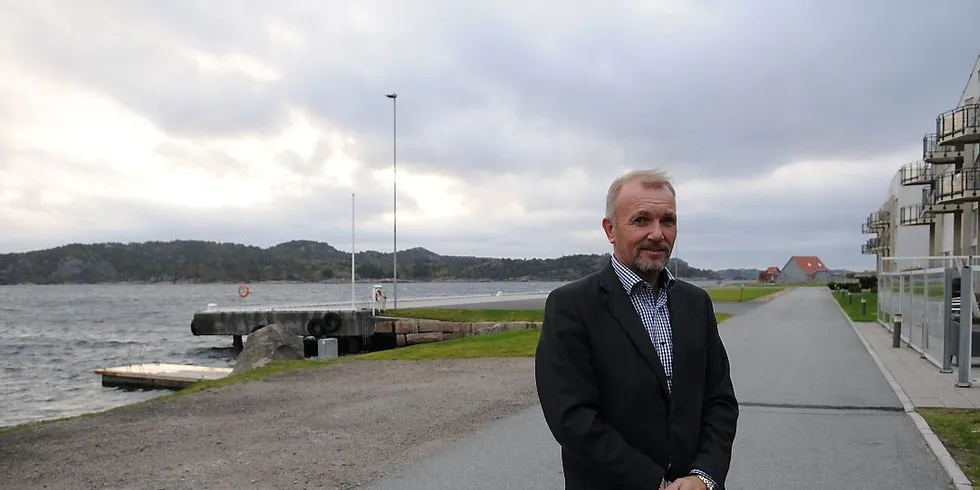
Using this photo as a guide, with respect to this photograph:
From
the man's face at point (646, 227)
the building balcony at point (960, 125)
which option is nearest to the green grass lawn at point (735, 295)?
the building balcony at point (960, 125)

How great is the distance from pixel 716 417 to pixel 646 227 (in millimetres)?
743

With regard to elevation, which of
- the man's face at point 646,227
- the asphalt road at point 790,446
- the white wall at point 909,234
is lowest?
the asphalt road at point 790,446

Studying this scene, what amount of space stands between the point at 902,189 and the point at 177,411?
76566 millimetres

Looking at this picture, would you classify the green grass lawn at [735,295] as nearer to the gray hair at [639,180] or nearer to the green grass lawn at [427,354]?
the green grass lawn at [427,354]

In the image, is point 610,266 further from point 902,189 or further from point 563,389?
point 902,189

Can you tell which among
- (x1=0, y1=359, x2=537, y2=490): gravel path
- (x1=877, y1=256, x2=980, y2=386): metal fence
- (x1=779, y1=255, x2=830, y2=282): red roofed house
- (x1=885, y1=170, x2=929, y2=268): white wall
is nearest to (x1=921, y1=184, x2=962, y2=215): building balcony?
(x1=885, y1=170, x2=929, y2=268): white wall

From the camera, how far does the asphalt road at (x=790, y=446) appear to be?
662 centimetres

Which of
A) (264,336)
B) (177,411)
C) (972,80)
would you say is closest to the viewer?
(177,411)

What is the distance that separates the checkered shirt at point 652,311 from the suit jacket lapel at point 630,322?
3 cm

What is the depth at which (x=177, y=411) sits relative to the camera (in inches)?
422

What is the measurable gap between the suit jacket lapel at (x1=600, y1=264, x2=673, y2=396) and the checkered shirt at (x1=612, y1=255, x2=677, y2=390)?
0.11ft

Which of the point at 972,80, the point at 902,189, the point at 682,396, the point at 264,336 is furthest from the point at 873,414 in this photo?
the point at 902,189

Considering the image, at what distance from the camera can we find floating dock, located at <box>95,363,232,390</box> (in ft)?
60.4

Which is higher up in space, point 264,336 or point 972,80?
point 972,80
